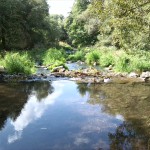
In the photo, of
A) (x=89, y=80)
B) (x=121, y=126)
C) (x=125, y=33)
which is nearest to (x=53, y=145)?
(x=121, y=126)

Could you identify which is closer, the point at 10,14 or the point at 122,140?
the point at 122,140

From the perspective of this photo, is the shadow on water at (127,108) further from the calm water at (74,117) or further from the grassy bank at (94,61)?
the grassy bank at (94,61)

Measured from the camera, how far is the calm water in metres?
7.01

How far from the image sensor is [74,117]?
30.0 feet

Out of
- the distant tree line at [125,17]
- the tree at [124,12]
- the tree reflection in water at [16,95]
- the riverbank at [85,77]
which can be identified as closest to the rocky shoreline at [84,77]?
the riverbank at [85,77]

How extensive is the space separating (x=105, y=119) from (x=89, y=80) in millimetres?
7407

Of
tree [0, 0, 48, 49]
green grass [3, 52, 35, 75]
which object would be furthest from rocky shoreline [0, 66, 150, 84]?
tree [0, 0, 48, 49]

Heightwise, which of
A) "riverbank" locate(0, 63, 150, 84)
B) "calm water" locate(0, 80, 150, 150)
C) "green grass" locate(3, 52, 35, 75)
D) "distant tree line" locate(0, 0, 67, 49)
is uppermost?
"distant tree line" locate(0, 0, 67, 49)

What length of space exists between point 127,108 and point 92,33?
3570 centimetres

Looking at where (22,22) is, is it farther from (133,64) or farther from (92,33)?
(133,64)

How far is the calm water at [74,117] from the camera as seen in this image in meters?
7.01

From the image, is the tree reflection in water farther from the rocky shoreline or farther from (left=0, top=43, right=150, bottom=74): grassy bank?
(left=0, top=43, right=150, bottom=74): grassy bank

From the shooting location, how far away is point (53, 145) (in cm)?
686

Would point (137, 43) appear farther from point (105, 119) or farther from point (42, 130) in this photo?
point (42, 130)
